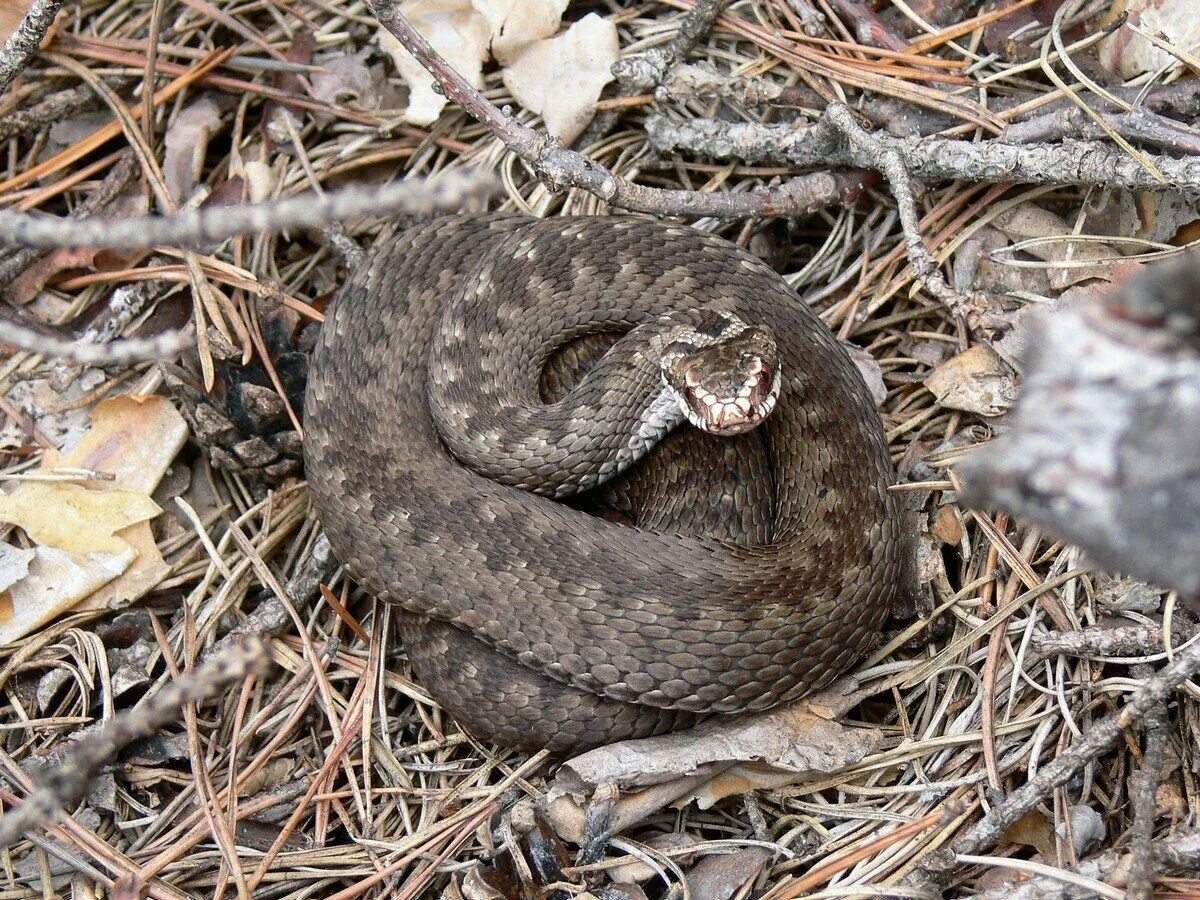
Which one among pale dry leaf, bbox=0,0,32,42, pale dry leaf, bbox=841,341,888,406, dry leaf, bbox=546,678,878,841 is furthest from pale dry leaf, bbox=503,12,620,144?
dry leaf, bbox=546,678,878,841

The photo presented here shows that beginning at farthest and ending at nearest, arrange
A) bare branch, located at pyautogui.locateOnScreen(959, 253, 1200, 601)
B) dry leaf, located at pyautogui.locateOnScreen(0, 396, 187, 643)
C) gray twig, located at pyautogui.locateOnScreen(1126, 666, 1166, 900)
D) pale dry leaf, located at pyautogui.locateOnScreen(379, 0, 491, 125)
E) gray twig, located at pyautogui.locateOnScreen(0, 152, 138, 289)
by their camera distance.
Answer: pale dry leaf, located at pyautogui.locateOnScreen(379, 0, 491, 125) → gray twig, located at pyautogui.locateOnScreen(0, 152, 138, 289) → dry leaf, located at pyautogui.locateOnScreen(0, 396, 187, 643) → gray twig, located at pyautogui.locateOnScreen(1126, 666, 1166, 900) → bare branch, located at pyautogui.locateOnScreen(959, 253, 1200, 601)

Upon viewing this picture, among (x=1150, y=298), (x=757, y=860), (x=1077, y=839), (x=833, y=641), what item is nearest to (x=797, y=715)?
(x=833, y=641)

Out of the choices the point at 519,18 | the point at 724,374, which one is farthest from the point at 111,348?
the point at 519,18

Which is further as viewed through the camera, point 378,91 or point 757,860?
point 378,91

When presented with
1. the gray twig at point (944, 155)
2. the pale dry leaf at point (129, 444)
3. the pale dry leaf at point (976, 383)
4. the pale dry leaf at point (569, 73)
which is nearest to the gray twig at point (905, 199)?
the gray twig at point (944, 155)

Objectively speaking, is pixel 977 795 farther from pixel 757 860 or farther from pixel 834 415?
pixel 834 415

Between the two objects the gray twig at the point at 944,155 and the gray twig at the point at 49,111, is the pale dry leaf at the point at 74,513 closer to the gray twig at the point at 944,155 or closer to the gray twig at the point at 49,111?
the gray twig at the point at 49,111

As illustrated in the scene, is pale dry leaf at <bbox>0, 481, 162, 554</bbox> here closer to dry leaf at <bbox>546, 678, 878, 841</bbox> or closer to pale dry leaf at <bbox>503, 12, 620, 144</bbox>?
dry leaf at <bbox>546, 678, 878, 841</bbox>
